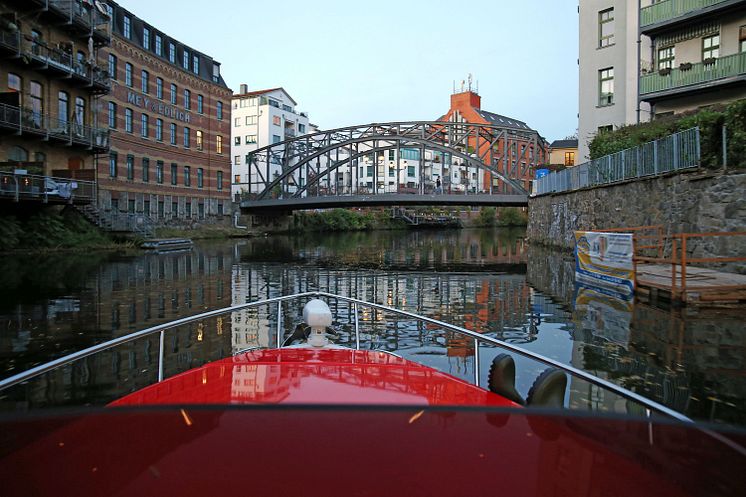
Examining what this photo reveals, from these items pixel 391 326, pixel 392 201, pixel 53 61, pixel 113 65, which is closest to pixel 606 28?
pixel 392 201

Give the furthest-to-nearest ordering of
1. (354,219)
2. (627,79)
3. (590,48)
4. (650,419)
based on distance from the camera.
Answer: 1. (354,219)
2. (590,48)
3. (627,79)
4. (650,419)

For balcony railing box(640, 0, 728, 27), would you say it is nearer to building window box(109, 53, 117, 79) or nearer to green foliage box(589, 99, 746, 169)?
green foliage box(589, 99, 746, 169)

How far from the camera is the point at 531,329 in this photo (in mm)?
8688

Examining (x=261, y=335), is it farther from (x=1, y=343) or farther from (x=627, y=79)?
(x=627, y=79)

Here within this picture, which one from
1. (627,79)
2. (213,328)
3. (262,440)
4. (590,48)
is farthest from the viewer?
(590,48)

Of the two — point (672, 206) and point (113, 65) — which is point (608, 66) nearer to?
point (672, 206)

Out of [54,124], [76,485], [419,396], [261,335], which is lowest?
[261,335]

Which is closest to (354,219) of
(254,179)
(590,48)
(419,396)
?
(254,179)

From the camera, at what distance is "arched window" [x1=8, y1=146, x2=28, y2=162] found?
2416 cm

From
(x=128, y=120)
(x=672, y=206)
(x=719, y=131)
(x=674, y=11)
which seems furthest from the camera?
(x=128, y=120)

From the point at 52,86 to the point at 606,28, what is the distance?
95.4 feet

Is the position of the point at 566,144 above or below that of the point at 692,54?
above

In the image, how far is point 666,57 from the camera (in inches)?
965

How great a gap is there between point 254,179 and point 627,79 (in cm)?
5150
